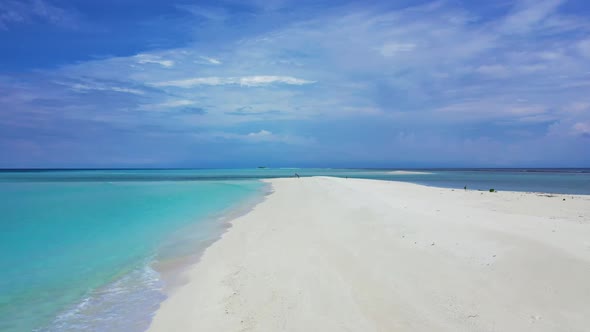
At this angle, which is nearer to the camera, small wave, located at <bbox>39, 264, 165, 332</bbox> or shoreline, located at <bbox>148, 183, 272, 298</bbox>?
small wave, located at <bbox>39, 264, 165, 332</bbox>

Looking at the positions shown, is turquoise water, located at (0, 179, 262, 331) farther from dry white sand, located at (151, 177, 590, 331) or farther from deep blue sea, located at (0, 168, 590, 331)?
dry white sand, located at (151, 177, 590, 331)

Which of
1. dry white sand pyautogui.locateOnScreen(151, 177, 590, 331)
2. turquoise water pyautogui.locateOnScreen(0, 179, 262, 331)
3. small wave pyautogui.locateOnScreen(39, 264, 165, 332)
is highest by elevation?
dry white sand pyautogui.locateOnScreen(151, 177, 590, 331)

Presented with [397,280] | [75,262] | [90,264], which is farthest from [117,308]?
[397,280]

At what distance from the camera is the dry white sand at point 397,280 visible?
492 cm

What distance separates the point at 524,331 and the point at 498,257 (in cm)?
292

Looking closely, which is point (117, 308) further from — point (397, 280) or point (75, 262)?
point (397, 280)

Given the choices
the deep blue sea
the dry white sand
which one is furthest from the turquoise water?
the dry white sand

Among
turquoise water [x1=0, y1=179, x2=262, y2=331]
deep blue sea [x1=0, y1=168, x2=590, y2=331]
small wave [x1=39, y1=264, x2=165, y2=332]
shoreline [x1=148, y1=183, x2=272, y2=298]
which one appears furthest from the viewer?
shoreline [x1=148, y1=183, x2=272, y2=298]

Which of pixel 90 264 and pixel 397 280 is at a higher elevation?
pixel 397 280

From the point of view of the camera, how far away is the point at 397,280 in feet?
20.9

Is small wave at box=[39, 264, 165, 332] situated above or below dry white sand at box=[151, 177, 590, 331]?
below

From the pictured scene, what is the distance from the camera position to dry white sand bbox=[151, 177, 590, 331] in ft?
16.1

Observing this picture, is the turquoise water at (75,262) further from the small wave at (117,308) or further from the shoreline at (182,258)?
the shoreline at (182,258)

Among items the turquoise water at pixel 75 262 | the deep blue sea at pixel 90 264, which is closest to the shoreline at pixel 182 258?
the deep blue sea at pixel 90 264
